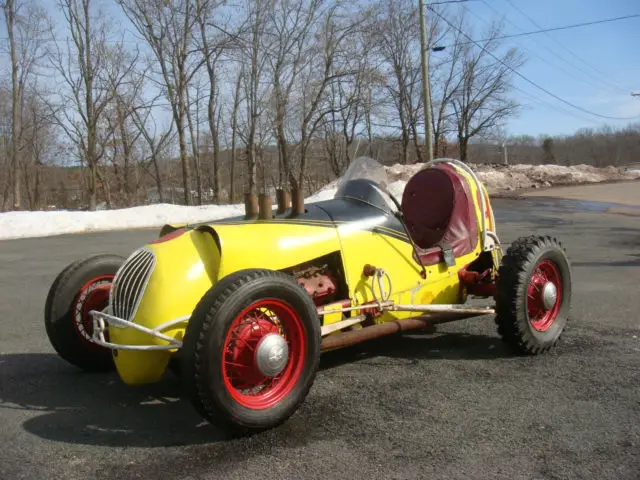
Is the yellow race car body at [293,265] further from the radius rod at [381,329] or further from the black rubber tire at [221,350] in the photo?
the black rubber tire at [221,350]

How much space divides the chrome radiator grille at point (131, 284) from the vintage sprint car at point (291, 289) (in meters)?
0.01

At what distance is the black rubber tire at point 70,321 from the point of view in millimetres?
4219

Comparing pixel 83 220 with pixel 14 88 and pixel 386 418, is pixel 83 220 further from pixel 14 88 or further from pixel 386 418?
pixel 386 418

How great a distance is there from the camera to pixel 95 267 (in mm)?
4395

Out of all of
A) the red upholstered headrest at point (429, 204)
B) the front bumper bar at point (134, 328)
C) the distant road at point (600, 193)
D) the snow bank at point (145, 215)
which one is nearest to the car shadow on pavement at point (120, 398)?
the front bumper bar at point (134, 328)

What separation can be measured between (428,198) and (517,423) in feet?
8.30

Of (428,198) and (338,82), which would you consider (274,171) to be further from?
(428,198)

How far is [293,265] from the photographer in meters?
3.89

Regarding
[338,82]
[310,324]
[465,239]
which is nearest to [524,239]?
[465,239]

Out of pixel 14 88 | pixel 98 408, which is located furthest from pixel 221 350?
pixel 14 88

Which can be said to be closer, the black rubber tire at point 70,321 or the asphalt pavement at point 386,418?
the asphalt pavement at point 386,418

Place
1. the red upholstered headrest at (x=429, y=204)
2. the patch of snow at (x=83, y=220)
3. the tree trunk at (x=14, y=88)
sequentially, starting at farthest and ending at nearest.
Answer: the tree trunk at (x=14, y=88) → the patch of snow at (x=83, y=220) → the red upholstered headrest at (x=429, y=204)

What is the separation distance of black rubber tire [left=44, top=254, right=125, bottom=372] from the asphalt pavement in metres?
0.15

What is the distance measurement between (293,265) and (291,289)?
0.61 m
